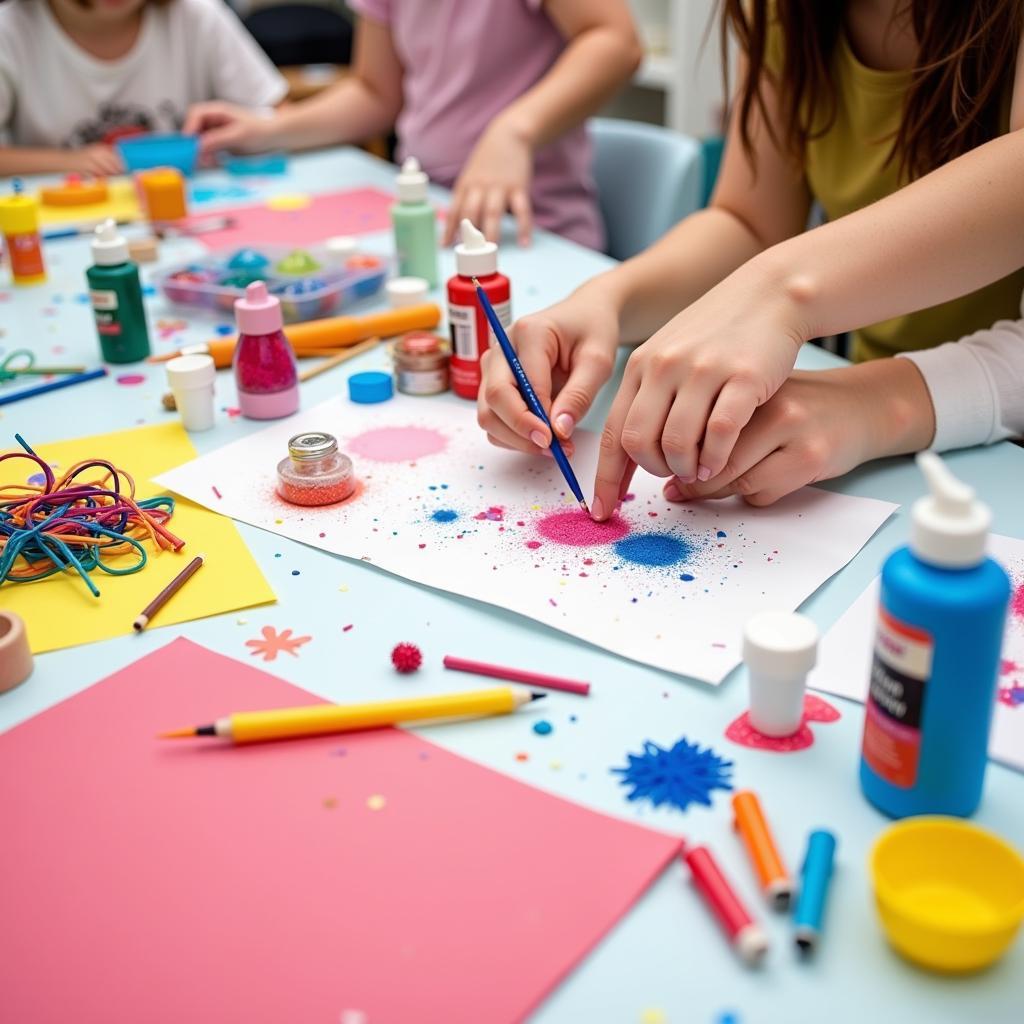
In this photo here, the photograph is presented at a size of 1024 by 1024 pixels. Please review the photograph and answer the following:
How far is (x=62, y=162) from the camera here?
1.74 m

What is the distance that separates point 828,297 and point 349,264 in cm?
67

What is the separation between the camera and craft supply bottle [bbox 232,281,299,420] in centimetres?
89

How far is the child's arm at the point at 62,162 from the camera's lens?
5.65ft

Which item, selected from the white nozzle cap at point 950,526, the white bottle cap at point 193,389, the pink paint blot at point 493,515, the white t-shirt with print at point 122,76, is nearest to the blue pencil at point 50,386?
the white bottle cap at point 193,389

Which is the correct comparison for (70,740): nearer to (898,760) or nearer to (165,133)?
(898,760)

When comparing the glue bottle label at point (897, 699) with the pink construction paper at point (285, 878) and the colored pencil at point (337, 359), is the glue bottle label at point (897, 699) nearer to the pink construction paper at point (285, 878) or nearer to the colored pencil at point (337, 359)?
the pink construction paper at point (285, 878)

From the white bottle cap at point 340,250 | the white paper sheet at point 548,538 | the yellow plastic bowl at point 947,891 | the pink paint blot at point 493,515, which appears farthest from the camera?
the white bottle cap at point 340,250

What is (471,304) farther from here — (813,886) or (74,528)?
(813,886)

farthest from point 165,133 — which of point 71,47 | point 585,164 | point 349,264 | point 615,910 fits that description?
point 615,910

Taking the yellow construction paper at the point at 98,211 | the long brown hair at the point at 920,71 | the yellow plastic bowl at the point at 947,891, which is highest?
the long brown hair at the point at 920,71

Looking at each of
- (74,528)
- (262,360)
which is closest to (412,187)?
(262,360)

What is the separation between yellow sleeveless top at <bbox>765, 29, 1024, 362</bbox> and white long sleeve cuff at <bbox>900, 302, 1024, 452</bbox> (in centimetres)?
18

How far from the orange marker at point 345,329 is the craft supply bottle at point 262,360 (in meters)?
0.12

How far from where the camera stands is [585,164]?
169cm
